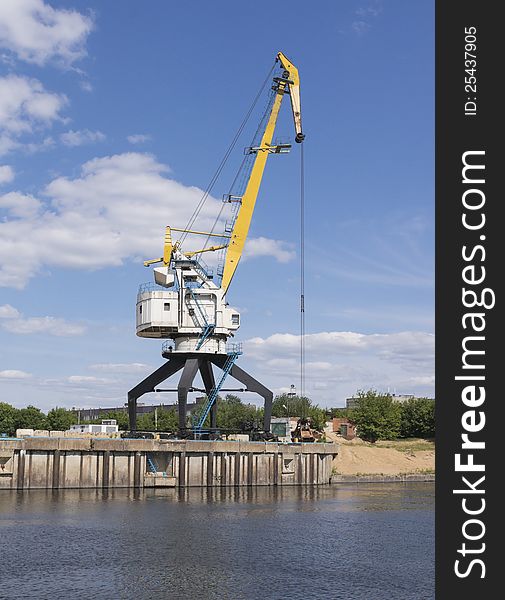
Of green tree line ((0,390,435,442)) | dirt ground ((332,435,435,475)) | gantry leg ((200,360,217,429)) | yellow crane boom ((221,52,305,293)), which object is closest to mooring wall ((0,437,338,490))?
gantry leg ((200,360,217,429))

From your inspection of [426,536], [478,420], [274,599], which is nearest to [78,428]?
[426,536]

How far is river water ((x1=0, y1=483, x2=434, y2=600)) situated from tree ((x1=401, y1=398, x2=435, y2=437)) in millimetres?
61433

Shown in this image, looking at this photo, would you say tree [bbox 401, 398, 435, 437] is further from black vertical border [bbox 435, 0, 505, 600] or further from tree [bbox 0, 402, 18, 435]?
black vertical border [bbox 435, 0, 505, 600]

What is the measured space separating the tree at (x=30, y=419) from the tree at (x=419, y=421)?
180ft

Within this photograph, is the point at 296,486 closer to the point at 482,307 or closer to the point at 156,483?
the point at 156,483

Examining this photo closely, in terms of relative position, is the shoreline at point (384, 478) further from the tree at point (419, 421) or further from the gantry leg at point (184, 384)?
the tree at point (419, 421)

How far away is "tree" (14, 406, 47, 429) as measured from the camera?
11844 centimetres

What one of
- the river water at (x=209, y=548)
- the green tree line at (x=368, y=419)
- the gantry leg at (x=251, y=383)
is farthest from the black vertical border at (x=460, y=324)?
the green tree line at (x=368, y=419)

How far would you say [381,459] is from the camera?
9794cm

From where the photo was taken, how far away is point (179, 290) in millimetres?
79000

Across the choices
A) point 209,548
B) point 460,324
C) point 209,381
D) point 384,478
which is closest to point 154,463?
point 209,381

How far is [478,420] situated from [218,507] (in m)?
36.7

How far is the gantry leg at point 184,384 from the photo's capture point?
246ft

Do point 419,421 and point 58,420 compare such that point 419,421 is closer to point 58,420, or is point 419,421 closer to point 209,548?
point 58,420
